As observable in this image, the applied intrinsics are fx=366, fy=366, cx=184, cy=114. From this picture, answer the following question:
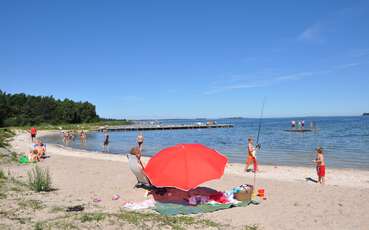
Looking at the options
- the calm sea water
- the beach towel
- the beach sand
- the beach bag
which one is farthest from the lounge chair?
the calm sea water

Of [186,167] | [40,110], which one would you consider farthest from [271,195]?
[40,110]

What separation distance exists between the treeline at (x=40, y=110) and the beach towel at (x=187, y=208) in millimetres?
80870

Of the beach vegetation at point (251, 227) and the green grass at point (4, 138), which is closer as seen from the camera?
the beach vegetation at point (251, 227)

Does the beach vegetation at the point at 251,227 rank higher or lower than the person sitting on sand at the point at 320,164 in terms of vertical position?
lower

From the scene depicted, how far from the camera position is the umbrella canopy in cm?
923

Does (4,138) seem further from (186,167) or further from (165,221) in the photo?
(165,221)

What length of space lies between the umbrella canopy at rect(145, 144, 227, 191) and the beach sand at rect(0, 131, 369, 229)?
969mm

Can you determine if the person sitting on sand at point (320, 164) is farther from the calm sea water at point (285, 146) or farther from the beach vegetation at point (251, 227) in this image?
the calm sea water at point (285, 146)

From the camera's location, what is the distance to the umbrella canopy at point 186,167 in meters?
9.23

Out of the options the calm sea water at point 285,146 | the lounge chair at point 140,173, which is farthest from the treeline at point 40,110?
the lounge chair at point 140,173

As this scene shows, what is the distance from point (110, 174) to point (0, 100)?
77.7m

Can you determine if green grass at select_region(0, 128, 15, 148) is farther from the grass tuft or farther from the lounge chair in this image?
the grass tuft

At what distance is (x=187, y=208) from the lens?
30.0 feet

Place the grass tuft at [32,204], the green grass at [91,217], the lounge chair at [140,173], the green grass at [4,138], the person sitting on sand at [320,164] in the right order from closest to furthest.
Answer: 1. the green grass at [91,217]
2. the grass tuft at [32,204]
3. the lounge chair at [140,173]
4. the person sitting on sand at [320,164]
5. the green grass at [4,138]
